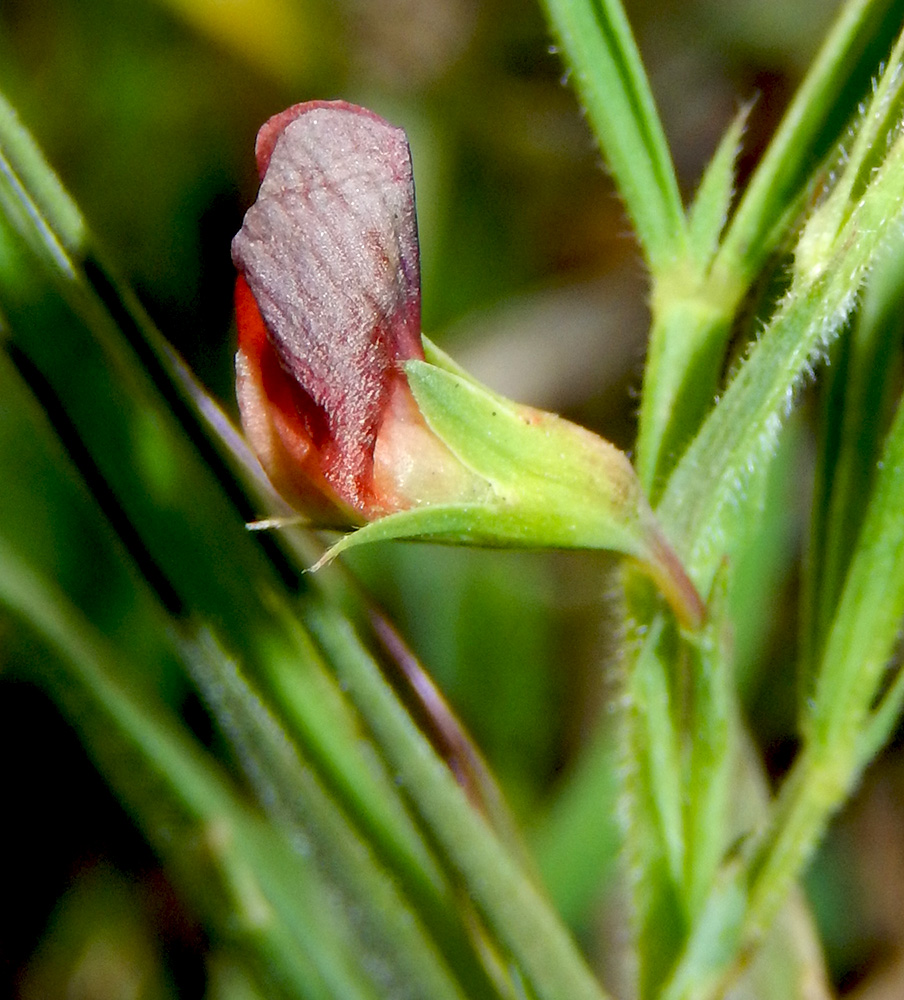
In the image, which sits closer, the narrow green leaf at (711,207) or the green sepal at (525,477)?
the green sepal at (525,477)

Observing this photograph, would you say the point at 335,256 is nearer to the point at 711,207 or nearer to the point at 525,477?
the point at 525,477

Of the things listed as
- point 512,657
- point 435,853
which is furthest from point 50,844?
point 435,853

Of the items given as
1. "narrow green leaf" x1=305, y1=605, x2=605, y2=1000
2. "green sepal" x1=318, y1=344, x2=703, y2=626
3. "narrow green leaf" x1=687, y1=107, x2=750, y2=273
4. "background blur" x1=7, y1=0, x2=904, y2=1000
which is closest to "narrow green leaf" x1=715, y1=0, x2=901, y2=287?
"narrow green leaf" x1=687, y1=107, x2=750, y2=273

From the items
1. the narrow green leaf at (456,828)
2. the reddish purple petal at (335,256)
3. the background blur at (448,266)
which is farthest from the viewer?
the background blur at (448,266)

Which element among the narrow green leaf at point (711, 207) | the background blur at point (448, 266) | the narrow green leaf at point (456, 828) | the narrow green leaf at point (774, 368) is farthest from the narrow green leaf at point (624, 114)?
the background blur at point (448, 266)

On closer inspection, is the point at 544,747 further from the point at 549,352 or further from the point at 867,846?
the point at 549,352

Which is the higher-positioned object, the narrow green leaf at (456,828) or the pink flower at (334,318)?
the pink flower at (334,318)

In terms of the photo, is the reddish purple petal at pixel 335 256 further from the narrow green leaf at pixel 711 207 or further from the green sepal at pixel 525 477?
the narrow green leaf at pixel 711 207

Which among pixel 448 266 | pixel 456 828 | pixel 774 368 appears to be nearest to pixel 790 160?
pixel 774 368
